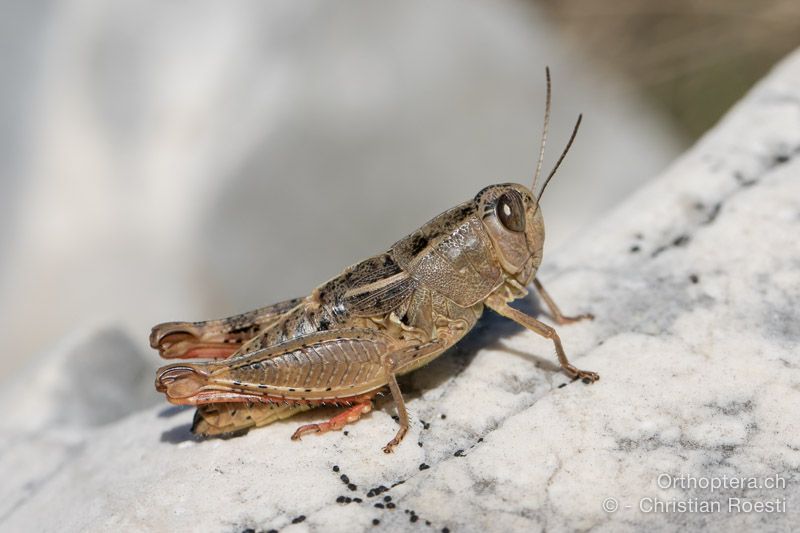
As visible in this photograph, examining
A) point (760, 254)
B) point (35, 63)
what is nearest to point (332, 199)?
point (35, 63)

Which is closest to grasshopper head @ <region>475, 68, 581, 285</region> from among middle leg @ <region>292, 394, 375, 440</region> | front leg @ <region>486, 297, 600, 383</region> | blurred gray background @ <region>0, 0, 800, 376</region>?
front leg @ <region>486, 297, 600, 383</region>

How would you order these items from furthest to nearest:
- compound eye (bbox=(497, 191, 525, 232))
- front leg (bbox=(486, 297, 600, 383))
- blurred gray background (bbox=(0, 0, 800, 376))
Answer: blurred gray background (bbox=(0, 0, 800, 376)), compound eye (bbox=(497, 191, 525, 232)), front leg (bbox=(486, 297, 600, 383))

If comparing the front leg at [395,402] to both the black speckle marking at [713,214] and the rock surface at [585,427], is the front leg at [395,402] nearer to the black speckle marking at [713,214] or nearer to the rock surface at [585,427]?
the rock surface at [585,427]

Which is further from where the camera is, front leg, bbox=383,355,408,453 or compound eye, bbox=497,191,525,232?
compound eye, bbox=497,191,525,232

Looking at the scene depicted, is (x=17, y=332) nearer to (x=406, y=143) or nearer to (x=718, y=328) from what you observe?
(x=406, y=143)

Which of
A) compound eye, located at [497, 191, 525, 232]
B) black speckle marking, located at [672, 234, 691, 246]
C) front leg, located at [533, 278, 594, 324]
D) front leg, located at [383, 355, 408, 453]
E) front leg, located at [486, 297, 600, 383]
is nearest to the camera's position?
front leg, located at [383, 355, 408, 453]

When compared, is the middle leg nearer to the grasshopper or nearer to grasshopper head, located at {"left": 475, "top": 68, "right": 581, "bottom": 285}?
the grasshopper

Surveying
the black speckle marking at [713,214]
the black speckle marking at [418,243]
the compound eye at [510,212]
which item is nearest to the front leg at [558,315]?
the compound eye at [510,212]

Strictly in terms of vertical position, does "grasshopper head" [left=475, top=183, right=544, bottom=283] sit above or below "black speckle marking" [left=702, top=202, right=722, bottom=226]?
above

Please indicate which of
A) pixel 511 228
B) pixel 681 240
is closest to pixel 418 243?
pixel 511 228
